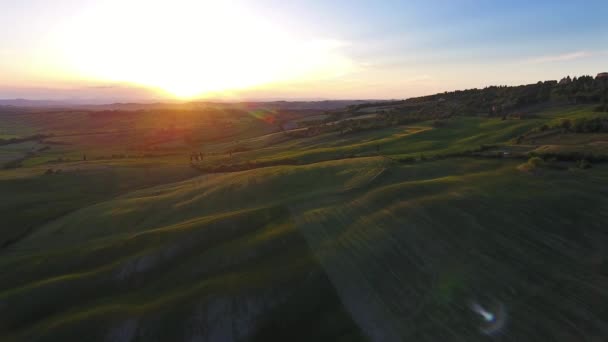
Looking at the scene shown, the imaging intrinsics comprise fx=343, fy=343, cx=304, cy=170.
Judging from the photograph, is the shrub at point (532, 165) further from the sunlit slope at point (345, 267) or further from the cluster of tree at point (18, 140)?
the cluster of tree at point (18, 140)

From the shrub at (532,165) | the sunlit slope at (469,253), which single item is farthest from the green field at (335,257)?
the shrub at (532,165)

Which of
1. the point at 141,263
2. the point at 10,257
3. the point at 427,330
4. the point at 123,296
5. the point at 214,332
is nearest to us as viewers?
the point at 427,330

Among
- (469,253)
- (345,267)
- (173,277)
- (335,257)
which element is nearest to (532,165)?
(469,253)

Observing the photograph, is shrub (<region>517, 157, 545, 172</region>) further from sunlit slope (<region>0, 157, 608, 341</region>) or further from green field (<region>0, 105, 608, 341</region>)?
sunlit slope (<region>0, 157, 608, 341</region>)

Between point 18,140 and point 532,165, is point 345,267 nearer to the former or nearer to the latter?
point 532,165

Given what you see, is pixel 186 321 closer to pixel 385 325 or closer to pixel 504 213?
pixel 385 325

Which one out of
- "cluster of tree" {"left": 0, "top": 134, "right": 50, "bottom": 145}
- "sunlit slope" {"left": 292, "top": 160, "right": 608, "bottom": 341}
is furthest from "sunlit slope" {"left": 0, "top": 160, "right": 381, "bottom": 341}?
"cluster of tree" {"left": 0, "top": 134, "right": 50, "bottom": 145}

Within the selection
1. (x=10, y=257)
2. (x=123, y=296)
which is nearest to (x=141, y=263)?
(x=123, y=296)
